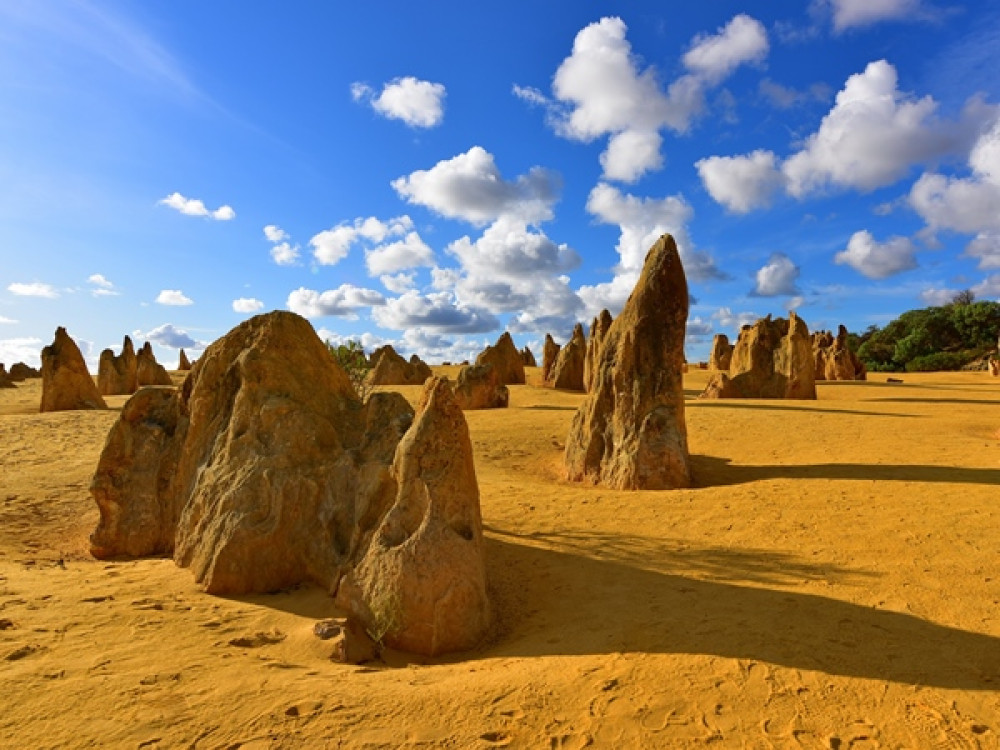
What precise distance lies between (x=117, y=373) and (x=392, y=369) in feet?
40.6

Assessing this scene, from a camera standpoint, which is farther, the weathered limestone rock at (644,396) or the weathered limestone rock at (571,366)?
the weathered limestone rock at (571,366)

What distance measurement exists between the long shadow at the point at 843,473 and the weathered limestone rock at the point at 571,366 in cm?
1417

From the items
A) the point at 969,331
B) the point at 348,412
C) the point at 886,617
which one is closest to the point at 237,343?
the point at 348,412

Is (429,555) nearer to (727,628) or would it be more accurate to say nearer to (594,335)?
(727,628)

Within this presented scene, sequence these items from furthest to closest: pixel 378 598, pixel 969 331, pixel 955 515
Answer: pixel 969 331, pixel 955 515, pixel 378 598

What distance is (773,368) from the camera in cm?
2114

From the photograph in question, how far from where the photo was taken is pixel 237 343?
23.7 feet

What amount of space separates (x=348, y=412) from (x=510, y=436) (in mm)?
8052

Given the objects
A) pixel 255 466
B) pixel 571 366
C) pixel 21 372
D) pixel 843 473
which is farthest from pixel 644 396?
pixel 21 372

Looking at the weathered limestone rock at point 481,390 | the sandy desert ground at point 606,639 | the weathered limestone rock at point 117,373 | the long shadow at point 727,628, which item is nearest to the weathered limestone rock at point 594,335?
the weathered limestone rock at point 481,390

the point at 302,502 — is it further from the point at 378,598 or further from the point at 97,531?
the point at 97,531

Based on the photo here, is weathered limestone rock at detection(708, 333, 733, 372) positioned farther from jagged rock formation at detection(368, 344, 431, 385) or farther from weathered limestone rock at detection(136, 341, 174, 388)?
weathered limestone rock at detection(136, 341, 174, 388)

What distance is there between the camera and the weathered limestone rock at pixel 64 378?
19.2 meters

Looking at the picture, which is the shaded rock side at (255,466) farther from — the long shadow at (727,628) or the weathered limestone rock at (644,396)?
the weathered limestone rock at (644,396)
